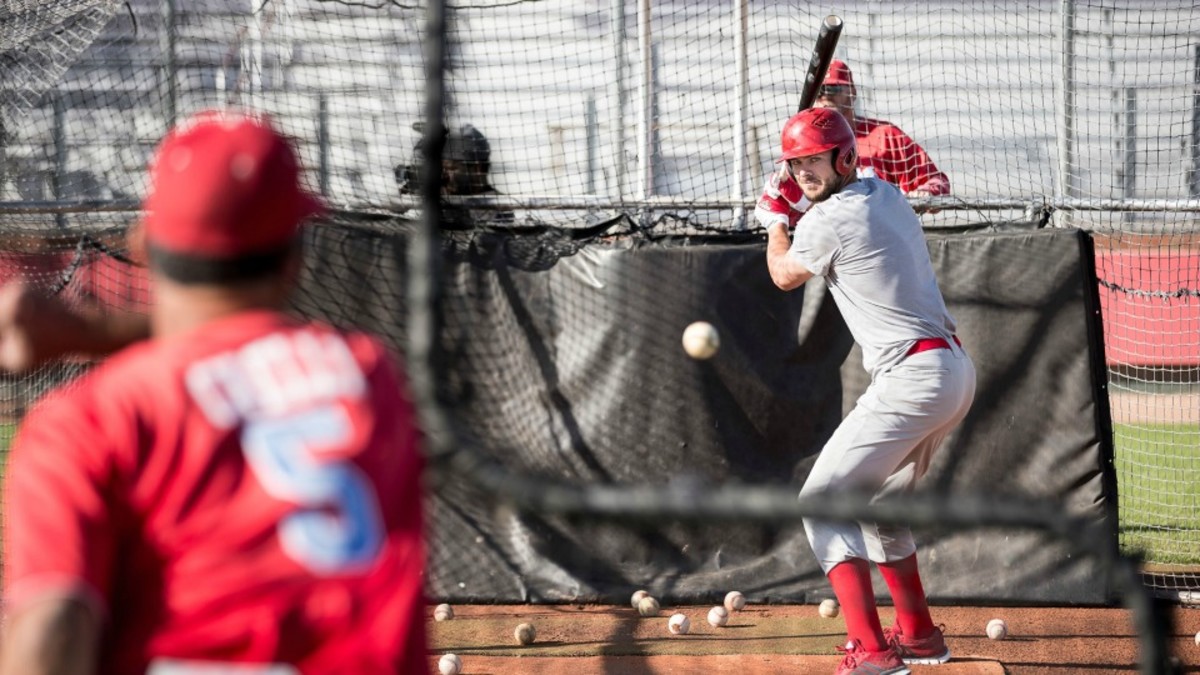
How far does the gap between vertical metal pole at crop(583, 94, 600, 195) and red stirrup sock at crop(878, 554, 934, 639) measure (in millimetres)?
3994

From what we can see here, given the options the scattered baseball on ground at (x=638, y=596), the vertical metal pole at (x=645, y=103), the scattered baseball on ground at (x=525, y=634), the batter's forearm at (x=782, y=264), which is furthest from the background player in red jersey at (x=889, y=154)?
the scattered baseball on ground at (x=525, y=634)

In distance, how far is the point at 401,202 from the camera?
736 cm

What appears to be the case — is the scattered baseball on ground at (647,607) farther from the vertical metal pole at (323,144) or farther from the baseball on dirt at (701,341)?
the vertical metal pole at (323,144)

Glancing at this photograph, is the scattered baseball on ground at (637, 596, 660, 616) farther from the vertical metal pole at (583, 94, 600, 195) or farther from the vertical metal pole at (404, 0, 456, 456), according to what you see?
the vertical metal pole at (404, 0, 456, 456)

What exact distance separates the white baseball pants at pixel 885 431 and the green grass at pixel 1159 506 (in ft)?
7.22

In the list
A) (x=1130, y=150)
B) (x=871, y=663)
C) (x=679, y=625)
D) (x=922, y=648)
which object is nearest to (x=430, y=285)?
(x=871, y=663)

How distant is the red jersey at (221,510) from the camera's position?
1.65m

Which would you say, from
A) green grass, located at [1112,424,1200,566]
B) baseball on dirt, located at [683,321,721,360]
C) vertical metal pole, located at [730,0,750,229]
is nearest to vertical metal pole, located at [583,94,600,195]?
vertical metal pole, located at [730,0,750,229]

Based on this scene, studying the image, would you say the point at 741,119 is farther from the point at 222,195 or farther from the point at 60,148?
the point at 222,195

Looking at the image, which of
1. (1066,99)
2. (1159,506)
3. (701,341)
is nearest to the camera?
(701,341)

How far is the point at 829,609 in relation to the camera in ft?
22.5

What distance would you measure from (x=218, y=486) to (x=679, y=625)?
4939mm

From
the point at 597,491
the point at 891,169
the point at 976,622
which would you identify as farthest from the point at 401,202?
the point at 597,491

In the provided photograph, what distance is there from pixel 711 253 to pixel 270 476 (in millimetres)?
5554
